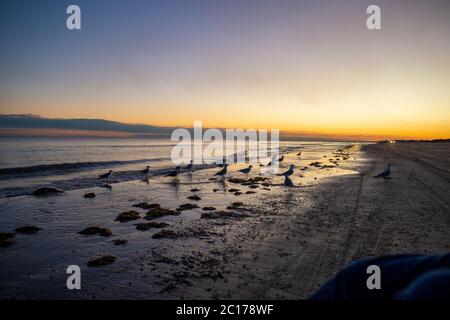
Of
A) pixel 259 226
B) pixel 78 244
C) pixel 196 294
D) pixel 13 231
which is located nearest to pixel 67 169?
pixel 13 231

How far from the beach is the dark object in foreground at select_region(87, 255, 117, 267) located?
0.45 ft

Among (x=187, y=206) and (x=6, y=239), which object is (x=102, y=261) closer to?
(x=6, y=239)

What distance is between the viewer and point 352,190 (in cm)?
1947

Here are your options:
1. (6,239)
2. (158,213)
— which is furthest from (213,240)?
(6,239)

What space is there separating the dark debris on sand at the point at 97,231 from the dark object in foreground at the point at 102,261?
2447mm

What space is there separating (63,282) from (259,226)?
279 inches

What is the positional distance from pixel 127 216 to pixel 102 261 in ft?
16.8

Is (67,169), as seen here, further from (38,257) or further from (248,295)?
(248,295)

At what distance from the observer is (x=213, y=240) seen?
9969mm

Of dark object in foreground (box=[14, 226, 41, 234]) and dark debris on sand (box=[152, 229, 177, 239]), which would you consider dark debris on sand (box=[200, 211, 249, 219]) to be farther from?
dark object in foreground (box=[14, 226, 41, 234])

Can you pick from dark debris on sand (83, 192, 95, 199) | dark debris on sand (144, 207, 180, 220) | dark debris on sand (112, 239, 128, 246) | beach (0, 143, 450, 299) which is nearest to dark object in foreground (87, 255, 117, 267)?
beach (0, 143, 450, 299)

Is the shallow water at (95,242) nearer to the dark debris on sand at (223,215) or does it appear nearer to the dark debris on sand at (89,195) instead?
the dark debris on sand at (89,195)

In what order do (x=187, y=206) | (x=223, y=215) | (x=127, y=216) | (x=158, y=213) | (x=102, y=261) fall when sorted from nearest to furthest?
(x=102, y=261)
(x=127, y=216)
(x=223, y=215)
(x=158, y=213)
(x=187, y=206)

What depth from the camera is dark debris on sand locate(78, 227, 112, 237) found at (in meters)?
10.7
